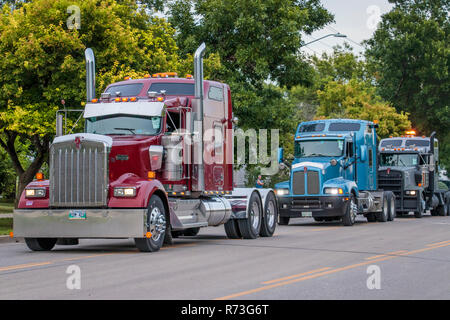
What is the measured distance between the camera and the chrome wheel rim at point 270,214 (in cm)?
A: 2212

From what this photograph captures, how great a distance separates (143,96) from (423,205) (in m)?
21.9

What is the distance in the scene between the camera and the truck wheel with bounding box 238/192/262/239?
20.8 metres

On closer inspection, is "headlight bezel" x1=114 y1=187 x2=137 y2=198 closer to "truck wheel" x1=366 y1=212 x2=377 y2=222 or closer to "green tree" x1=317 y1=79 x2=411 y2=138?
"truck wheel" x1=366 y1=212 x2=377 y2=222

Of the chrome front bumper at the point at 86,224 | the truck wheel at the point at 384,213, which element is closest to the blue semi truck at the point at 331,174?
the truck wheel at the point at 384,213

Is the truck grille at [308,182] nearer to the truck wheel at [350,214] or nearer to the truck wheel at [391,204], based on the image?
the truck wheel at [350,214]

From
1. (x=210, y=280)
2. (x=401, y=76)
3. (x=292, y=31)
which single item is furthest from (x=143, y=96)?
(x=401, y=76)

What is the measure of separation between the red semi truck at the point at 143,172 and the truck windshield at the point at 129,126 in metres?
0.02

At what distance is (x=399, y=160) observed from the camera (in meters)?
37.9

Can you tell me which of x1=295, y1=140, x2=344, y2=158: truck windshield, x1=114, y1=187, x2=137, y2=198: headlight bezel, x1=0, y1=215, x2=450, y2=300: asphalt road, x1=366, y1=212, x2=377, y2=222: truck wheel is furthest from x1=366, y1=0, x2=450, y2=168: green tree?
x1=114, y1=187, x2=137, y2=198: headlight bezel

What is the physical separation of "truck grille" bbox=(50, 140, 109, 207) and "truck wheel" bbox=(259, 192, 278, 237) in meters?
6.65

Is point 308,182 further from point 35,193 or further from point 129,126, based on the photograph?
point 35,193

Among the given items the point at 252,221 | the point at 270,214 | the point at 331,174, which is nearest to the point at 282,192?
the point at 331,174

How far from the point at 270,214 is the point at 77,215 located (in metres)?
7.46
